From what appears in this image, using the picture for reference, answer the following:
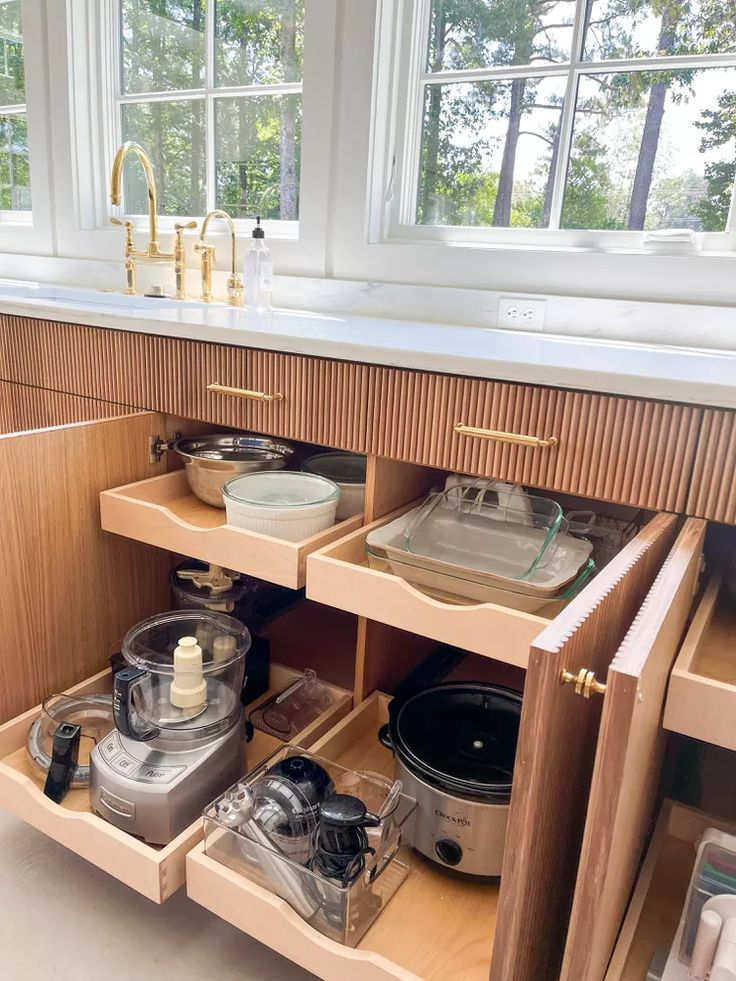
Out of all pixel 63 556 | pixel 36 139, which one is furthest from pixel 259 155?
pixel 63 556

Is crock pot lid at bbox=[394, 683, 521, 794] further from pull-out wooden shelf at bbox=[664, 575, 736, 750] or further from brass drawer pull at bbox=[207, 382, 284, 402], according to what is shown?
brass drawer pull at bbox=[207, 382, 284, 402]

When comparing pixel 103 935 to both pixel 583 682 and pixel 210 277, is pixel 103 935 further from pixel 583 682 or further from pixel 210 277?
pixel 210 277

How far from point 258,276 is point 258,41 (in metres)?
0.70

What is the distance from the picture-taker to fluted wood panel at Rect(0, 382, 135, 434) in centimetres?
138

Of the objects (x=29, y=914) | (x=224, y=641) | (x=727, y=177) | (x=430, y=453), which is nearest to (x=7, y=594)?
(x=224, y=641)

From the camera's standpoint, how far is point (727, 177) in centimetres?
140

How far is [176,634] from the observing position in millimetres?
1284

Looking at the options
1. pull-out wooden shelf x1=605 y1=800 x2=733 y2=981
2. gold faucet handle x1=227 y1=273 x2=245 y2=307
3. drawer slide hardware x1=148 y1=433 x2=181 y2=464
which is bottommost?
pull-out wooden shelf x1=605 y1=800 x2=733 y2=981

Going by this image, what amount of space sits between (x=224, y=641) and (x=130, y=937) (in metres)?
0.45

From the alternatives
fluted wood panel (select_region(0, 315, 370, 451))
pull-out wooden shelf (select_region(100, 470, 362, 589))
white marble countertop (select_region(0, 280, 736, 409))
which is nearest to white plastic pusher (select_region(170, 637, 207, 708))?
pull-out wooden shelf (select_region(100, 470, 362, 589))

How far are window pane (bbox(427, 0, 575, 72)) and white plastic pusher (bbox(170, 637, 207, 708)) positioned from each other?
139 cm

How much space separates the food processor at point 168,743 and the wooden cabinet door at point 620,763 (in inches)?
22.6

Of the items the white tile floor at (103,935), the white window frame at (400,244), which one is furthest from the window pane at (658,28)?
the white tile floor at (103,935)

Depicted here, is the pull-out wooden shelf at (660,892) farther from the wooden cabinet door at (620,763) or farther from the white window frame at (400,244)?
the white window frame at (400,244)
